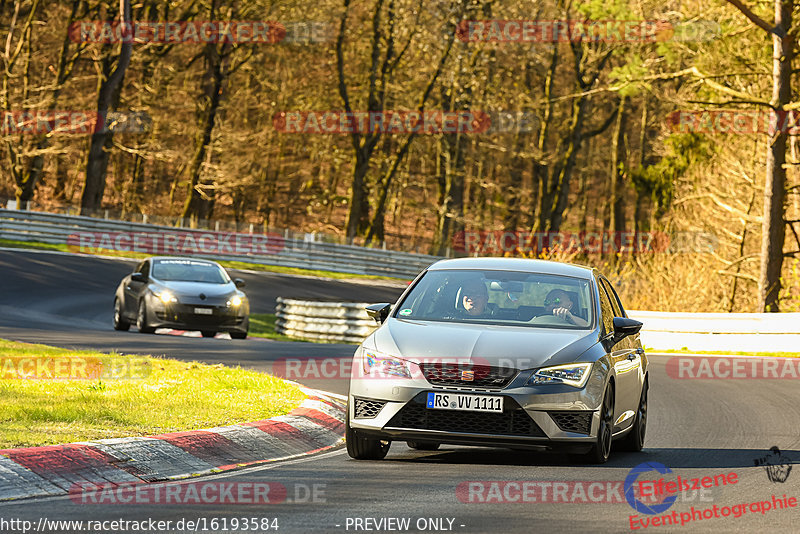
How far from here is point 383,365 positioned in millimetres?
9055

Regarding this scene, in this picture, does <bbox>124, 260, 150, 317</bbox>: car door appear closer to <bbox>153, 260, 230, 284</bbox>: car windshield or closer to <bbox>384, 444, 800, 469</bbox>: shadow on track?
<bbox>153, 260, 230, 284</bbox>: car windshield

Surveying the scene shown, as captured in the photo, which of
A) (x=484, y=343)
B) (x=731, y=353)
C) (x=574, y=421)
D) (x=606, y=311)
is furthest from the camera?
(x=731, y=353)

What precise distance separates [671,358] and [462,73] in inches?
1193

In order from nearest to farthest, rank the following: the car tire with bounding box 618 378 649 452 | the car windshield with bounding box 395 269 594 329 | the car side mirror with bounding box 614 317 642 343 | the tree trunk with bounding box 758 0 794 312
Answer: the car windshield with bounding box 395 269 594 329 < the car side mirror with bounding box 614 317 642 343 < the car tire with bounding box 618 378 649 452 < the tree trunk with bounding box 758 0 794 312

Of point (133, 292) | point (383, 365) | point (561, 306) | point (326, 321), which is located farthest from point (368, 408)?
point (326, 321)

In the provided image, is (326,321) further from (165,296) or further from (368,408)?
(368,408)

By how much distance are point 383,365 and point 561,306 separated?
5.92 ft

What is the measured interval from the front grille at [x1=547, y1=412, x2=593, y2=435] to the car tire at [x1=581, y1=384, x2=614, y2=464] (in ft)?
0.61

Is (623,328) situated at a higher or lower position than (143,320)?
higher

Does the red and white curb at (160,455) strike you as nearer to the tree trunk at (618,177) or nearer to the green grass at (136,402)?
the green grass at (136,402)

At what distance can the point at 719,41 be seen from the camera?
3509 centimetres

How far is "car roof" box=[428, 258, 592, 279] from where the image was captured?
10484 mm

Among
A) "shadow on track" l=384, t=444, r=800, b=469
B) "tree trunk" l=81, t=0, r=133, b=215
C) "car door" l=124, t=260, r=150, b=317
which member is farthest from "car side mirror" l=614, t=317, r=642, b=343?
"tree trunk" l=81, t=0, r=133, b=215

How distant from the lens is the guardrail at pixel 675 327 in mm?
24881
